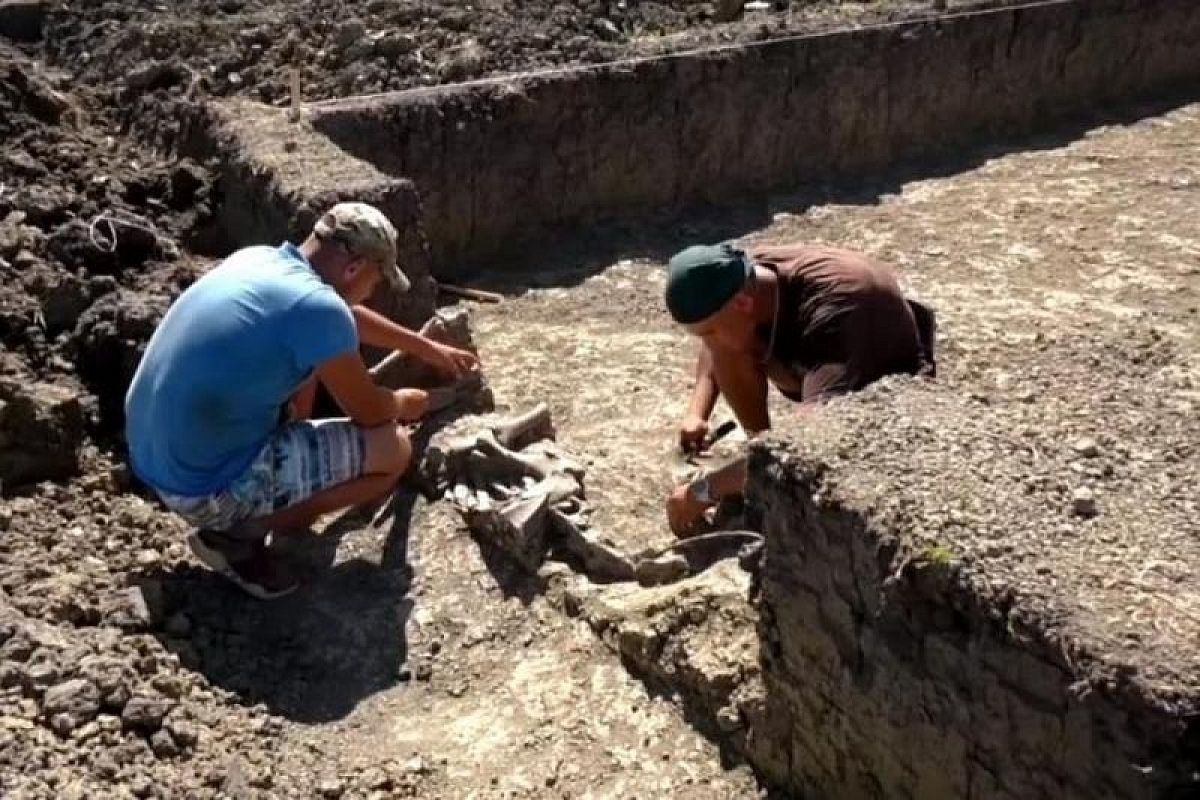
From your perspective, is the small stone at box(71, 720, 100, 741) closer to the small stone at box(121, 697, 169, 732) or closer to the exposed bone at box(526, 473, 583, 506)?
the small stone at box(121, 697, 169, 732)

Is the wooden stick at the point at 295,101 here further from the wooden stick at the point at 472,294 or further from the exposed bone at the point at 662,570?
the exposed bone at the point at 662,570

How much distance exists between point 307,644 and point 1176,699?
274cm

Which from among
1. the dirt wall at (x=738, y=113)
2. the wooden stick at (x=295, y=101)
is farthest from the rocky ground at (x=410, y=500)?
the wooden stick at (x=295, y=101)

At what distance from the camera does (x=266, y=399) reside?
455cm

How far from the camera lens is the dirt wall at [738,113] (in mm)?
7344

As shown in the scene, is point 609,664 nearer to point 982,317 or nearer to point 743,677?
point 743,677

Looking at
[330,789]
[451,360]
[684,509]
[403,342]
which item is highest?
[403,342]

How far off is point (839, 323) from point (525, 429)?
4.64 feet

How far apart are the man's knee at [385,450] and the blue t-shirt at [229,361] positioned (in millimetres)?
337

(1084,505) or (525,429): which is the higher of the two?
(1084,505)

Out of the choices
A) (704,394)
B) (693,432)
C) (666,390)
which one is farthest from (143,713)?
(666,390)

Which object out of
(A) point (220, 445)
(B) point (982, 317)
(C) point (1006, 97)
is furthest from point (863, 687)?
(C) point (1006, 97)

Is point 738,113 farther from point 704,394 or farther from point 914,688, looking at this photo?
point 914,688

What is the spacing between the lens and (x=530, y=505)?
16.2 ft
